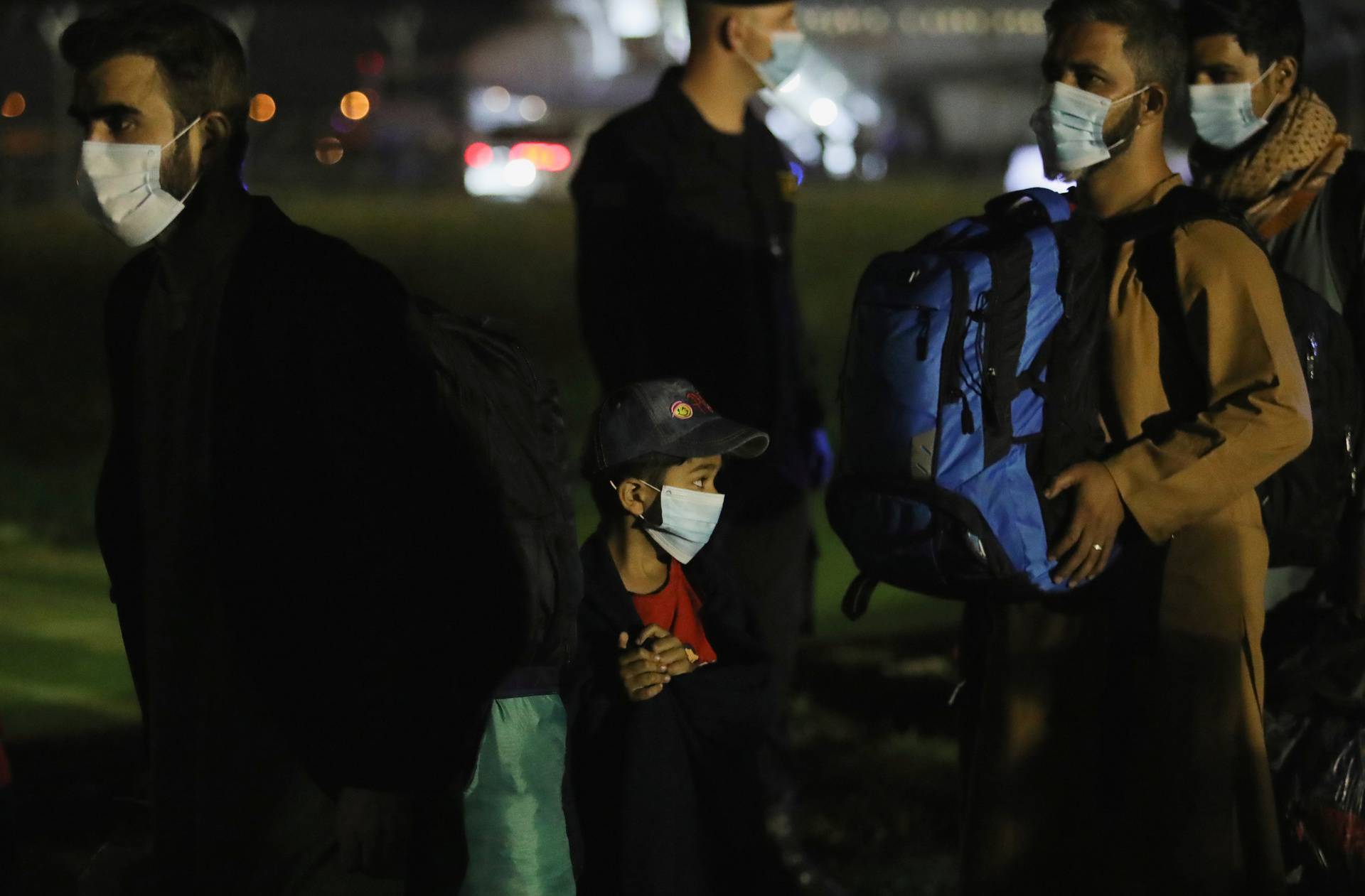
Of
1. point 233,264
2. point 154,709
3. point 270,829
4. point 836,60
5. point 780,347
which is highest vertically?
point 836,60

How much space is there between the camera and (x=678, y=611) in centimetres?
404

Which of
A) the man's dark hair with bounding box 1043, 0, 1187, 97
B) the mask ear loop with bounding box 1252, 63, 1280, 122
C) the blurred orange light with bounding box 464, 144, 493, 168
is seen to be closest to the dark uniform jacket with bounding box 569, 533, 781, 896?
the man's dark hair with bounding box 1043, 0, 1187, 97

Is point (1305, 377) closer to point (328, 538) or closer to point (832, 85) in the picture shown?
point (328, 538)

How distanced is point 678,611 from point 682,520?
21cm

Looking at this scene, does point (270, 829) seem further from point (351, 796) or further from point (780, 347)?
point (780, 347)

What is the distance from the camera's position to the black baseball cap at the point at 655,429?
395 cm

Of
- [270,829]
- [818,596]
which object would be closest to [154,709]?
[270,829]

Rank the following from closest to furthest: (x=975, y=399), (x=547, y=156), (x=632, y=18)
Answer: (x=975, y=399)
(x=547, y=156)
(x=632, y=18)

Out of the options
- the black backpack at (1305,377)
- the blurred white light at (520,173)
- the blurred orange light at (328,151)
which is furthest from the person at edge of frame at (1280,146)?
the blurred orange light at (328,151)

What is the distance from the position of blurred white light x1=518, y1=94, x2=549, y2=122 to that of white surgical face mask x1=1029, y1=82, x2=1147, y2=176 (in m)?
28.4

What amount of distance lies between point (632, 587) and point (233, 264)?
4.19 ft

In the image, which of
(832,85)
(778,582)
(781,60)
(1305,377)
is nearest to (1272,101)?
(1305,377)

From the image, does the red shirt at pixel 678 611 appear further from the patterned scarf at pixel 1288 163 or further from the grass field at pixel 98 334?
the patterned scarf at pixel 1288 163

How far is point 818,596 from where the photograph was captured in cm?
915
